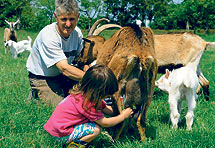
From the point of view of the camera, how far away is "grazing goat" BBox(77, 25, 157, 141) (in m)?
3.37

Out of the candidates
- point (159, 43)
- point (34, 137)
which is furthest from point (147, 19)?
point (34, 137)

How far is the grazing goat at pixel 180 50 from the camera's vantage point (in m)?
5.69

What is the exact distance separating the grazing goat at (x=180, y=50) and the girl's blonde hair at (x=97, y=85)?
11.2ft

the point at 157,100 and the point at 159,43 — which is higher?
the point at 159,43

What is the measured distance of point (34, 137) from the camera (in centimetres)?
321

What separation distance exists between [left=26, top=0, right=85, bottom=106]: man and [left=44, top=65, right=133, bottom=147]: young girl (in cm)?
75

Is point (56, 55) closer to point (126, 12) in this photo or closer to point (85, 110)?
point (85, 110)

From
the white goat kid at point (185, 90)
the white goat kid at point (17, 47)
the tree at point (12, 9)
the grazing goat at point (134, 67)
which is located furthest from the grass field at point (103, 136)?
the tree at point (12, 9)

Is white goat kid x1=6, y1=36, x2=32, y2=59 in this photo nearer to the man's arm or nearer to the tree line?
the man's arm

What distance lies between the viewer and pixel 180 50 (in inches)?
230

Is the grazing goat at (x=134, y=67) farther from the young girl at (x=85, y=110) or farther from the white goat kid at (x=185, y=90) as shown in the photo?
Result: the young girl at (x=85, y=110)

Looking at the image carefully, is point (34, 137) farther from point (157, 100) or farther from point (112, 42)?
point (157, 100)

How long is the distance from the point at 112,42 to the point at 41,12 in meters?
38.8

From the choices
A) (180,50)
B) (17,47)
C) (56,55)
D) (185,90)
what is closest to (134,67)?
(185,90)
